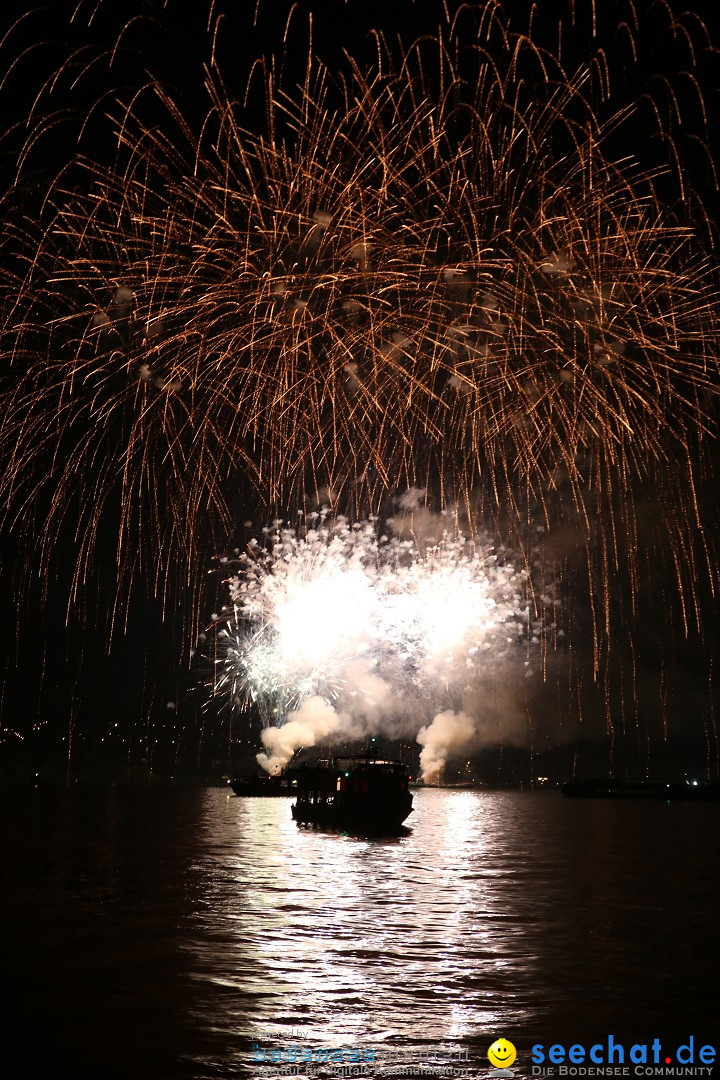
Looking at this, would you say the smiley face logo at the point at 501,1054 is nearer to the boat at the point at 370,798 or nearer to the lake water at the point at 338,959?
the lake water at the point at 338,959

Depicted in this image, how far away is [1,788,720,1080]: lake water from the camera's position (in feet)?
58.2

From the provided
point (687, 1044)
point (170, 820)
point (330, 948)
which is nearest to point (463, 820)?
point (170, 820)

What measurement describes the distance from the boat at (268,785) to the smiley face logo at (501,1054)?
124m

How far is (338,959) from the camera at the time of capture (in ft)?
82.7

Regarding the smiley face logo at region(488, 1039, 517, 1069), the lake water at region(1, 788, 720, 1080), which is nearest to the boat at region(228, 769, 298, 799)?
the lake water at region(1, 788, 720, 1080)

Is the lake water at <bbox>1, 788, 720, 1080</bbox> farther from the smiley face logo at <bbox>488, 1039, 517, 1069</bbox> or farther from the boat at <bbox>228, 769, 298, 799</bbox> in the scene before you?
the boat at <bbox>228, 769, 298, 799</bbox>

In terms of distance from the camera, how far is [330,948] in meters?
26.9

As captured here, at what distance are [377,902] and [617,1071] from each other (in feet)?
69.5

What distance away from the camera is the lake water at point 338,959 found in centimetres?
1775

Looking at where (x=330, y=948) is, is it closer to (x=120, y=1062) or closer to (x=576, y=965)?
(x=576, y=965)

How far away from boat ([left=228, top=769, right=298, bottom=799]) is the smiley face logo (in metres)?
124

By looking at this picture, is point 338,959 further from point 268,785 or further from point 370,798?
point 268,785

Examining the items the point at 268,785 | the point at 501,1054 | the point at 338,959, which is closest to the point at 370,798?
the point at 338,959

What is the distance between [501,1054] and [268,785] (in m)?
136
